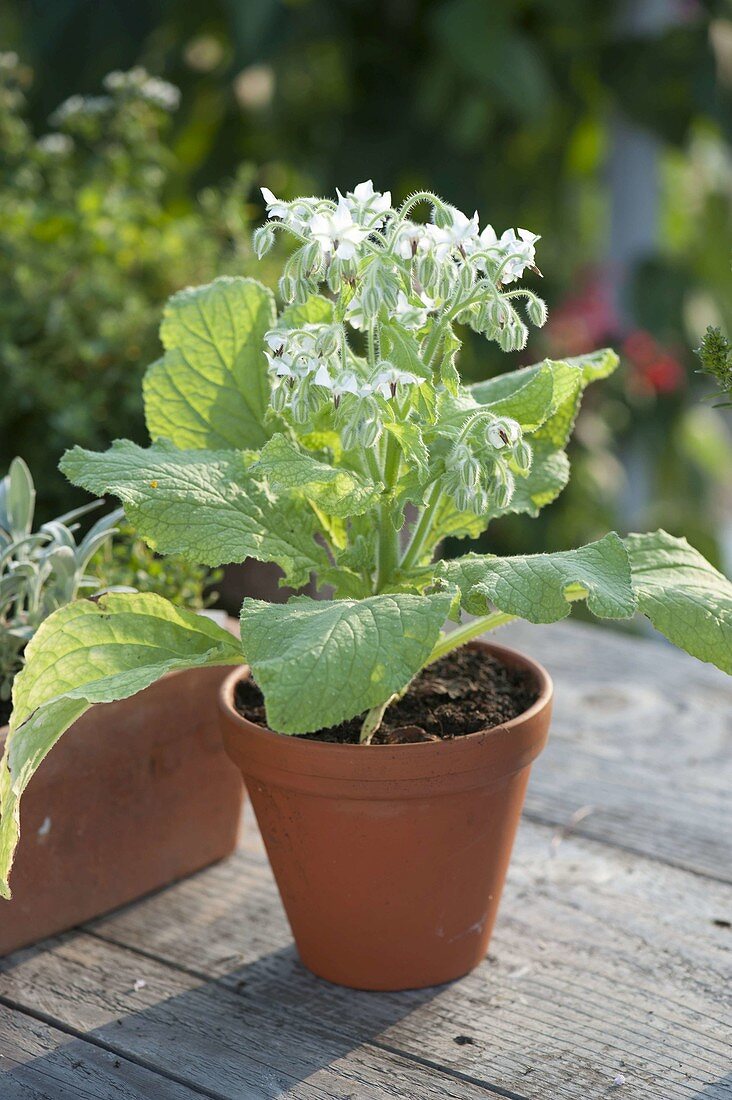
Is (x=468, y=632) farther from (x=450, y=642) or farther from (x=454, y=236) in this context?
(x=454, y=236)

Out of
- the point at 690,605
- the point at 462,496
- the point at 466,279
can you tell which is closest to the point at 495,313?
the point at 466,279

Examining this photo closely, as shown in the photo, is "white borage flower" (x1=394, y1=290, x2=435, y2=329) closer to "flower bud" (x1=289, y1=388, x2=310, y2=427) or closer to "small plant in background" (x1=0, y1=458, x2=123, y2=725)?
"flower bud" (x1=289, y1=388, x2=310, y2=427)

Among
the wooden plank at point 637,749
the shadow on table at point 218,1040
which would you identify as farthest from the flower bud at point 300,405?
the wooden plank at point 637,749

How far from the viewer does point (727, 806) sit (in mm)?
1229

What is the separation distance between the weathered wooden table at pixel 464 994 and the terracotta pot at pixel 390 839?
0.10 feet

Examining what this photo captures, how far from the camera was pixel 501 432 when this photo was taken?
0.83m

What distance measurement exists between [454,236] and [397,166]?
1787mm

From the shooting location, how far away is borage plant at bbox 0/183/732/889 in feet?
2.66

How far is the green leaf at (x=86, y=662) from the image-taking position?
0.84 m

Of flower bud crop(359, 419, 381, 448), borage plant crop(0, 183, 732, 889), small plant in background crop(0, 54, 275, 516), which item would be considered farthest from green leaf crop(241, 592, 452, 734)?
small plant in background crop(0, 54, 275, 516)

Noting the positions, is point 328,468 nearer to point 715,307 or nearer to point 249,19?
point 249,19

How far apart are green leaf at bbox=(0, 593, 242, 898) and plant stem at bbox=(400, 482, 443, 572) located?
0.15 m

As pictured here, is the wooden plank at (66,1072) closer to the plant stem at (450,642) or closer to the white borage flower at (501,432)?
the plant stem at (450,642)

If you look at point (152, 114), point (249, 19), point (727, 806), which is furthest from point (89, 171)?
point (727, 806)
